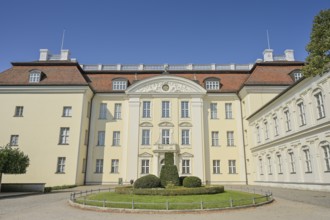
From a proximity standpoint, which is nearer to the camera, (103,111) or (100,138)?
(100,138)

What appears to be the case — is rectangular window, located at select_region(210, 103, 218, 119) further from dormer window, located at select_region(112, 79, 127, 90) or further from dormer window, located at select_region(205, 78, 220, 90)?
dormer window, located at select_region(112, 79, 127, 90)

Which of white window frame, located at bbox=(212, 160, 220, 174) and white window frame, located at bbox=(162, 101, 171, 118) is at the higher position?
white window frame, located at bbox=(162, 101, 171, 118)

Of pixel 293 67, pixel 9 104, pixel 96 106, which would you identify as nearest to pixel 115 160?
pixel 96 106

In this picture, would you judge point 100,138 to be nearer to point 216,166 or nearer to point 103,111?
point 103,111

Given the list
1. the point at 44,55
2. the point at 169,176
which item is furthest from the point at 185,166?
the point at 44,55

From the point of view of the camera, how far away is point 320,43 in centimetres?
1034

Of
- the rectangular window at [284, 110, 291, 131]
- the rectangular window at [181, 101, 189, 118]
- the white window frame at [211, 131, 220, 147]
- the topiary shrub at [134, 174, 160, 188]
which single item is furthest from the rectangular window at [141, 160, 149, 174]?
the rectangular window at [284, 110, 291, 131]

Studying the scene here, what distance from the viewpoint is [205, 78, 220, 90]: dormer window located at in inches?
1361

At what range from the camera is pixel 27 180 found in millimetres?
28453

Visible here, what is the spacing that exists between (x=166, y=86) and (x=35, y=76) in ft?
55.0

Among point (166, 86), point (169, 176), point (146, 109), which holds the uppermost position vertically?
point (166, 86)

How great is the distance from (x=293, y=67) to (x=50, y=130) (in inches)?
1248

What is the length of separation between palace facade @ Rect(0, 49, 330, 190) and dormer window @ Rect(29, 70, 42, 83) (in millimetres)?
127

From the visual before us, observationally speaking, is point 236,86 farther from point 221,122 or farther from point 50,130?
point 50,130
